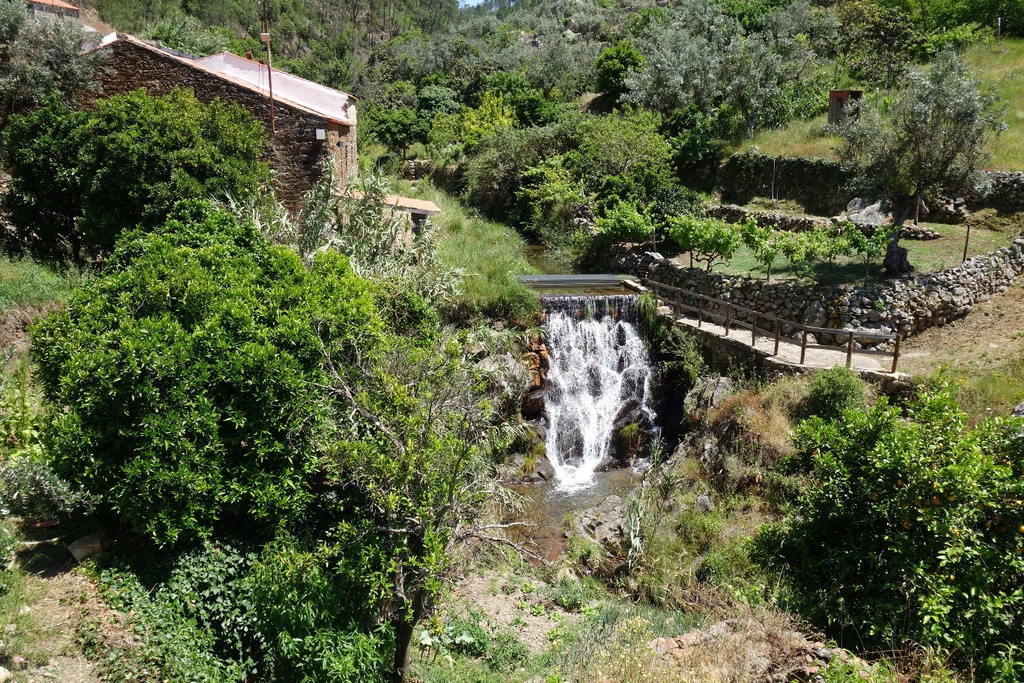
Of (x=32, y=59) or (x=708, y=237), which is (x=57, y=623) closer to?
(x=32, y=59)

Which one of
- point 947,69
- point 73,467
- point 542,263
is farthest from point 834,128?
point 73,467

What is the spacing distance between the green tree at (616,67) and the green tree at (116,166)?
78.5ft

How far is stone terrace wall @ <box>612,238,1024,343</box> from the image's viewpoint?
15.2 metres

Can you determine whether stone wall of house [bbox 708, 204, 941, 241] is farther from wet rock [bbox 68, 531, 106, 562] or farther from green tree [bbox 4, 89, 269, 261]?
wet rock [bbox 68, 531, 106, 562]

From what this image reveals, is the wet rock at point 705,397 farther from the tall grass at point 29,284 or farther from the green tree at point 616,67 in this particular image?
the green tree at point 616,67

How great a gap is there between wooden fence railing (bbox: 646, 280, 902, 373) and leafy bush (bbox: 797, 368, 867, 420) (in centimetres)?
103

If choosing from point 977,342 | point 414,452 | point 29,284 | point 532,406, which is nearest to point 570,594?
point 414,452

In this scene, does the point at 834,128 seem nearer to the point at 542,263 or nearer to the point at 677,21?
the point at 542,263

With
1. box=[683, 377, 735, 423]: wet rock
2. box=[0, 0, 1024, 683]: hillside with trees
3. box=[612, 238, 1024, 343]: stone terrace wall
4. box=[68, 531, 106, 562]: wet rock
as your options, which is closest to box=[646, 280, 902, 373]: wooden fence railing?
box=[612, 238, 1024, 343]: stone terrace wall

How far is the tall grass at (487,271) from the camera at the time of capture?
54.2 feet

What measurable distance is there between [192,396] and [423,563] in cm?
331

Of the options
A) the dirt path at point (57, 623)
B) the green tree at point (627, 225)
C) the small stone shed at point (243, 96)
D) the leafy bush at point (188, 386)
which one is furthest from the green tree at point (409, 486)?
the green tree at point (627, 225)

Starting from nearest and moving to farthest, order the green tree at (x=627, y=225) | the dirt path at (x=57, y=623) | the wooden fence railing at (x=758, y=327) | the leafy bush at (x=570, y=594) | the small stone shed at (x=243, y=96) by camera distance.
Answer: the dirt path at (x=57, y=623)
the leafy bush at (x=570, y=594)
the wooden fence railing at (x=758, y=327)
the small stone shed at (x=243, y=96)
the green tree at (x=627, y=225)

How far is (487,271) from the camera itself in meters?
17.3
